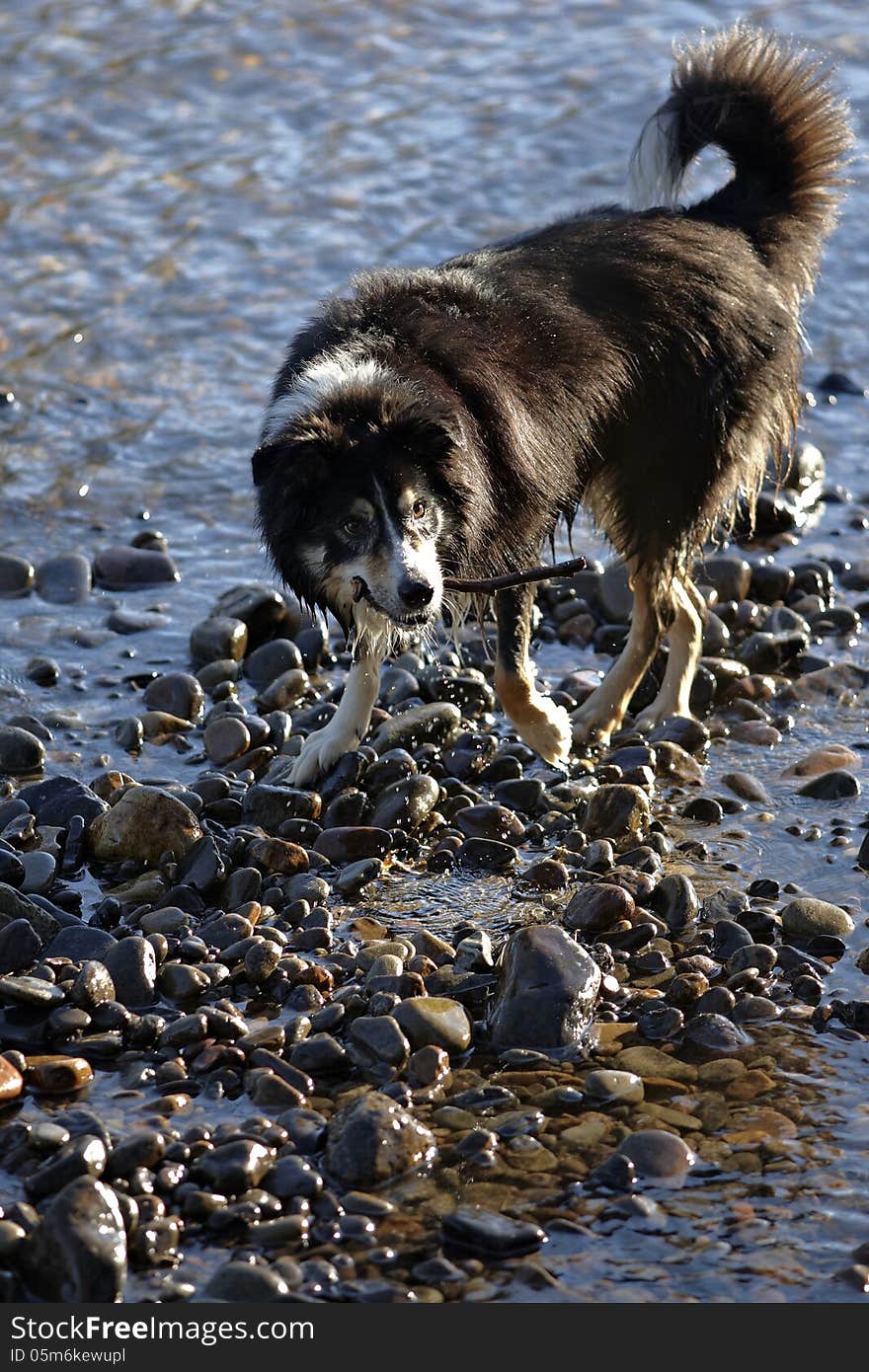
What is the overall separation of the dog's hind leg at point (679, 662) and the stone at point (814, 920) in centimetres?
142

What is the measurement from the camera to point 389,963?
13.1ft

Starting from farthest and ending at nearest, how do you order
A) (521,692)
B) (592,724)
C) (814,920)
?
(592,724) → (521,692) → (814,920)

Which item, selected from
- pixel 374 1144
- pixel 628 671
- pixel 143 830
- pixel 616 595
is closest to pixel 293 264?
pixel 616 595

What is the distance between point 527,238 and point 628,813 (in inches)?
73.9

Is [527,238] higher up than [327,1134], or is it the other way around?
[527,238]

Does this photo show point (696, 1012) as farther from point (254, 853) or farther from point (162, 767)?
point (162, 767)

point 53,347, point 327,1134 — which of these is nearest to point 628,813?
point 327,1134

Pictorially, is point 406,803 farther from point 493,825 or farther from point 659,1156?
point 659,1156

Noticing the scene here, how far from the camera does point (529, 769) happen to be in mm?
5273

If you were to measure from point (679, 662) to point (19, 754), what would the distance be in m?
2.23

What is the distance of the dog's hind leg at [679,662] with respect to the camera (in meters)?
5.58

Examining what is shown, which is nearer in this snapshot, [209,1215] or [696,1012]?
[209,1215]

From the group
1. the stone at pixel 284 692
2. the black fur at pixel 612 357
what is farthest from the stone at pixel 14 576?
the black fur at pixel 612 357

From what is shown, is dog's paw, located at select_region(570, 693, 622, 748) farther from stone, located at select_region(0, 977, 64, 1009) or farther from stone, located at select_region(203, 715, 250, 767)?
stone, located at select_region(0, 977, 64, 1009)
